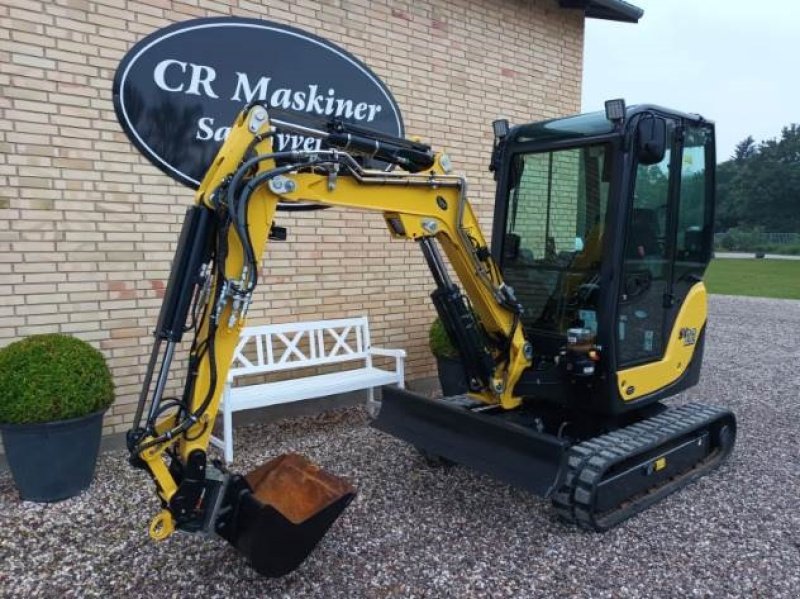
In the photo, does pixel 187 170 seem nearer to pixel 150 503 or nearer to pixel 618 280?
pixel 150 503

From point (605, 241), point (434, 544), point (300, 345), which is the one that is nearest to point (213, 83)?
point (300, 345)

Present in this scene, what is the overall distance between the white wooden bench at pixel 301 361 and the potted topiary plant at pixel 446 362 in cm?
49

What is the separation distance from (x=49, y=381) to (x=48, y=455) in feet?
1.50

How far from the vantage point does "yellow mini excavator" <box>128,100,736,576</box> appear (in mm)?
2812

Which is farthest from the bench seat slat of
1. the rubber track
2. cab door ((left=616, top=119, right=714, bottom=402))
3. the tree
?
the tree

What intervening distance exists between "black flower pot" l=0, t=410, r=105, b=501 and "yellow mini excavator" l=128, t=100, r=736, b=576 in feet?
1.70

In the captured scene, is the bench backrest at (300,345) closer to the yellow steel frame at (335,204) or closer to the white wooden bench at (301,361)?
the white wooden bench at (301,361)

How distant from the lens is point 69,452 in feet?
13.0

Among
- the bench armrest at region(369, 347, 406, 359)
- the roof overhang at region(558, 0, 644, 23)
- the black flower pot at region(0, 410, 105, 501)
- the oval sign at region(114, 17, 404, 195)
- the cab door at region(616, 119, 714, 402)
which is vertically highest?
the roof overhang at region(558, 0, 644, 23)

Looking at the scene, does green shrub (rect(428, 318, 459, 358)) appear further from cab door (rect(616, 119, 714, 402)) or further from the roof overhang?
the roof overhang

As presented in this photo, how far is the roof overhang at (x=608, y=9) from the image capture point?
275 inches

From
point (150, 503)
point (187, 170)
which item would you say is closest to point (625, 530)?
point (150, 503)

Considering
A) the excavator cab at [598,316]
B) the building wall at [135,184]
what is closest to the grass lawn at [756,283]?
the building wall at [135,184]

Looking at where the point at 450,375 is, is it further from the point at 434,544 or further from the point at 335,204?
the point at 335,204
